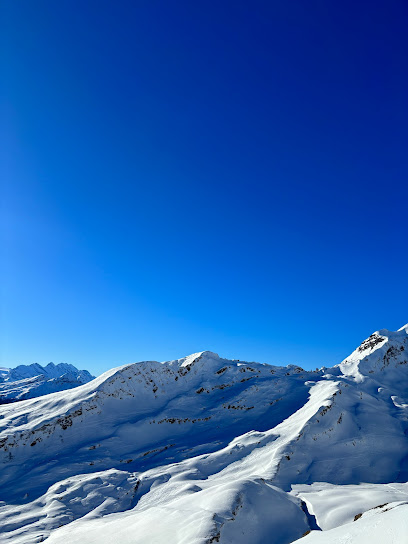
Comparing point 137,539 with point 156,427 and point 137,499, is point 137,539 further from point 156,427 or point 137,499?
point 156,427

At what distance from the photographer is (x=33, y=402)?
33562mm

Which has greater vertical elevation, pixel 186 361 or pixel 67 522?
pixel 186 361

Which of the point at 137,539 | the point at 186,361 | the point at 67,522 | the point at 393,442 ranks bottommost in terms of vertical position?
the point at 67,522

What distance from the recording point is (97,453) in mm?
25234

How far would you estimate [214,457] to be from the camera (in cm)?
2194

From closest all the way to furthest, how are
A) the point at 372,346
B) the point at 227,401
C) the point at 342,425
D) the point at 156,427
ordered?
1. the point at 342,425
2. the point at 156,427
3. the point at 227,401
4. the point at 372,346

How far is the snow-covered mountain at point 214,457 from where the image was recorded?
12188mm

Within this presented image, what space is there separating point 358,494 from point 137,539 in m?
10.3

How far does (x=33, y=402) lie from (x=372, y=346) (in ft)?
136

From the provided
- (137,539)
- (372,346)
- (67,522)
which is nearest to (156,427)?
(67,522)

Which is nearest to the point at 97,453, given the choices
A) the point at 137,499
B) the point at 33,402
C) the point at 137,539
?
the point at 137,499

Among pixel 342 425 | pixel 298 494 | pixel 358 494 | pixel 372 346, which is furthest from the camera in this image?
pixel 372 346

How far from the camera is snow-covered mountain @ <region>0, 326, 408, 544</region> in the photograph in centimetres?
1219

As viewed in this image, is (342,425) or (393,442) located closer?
(393,442)
